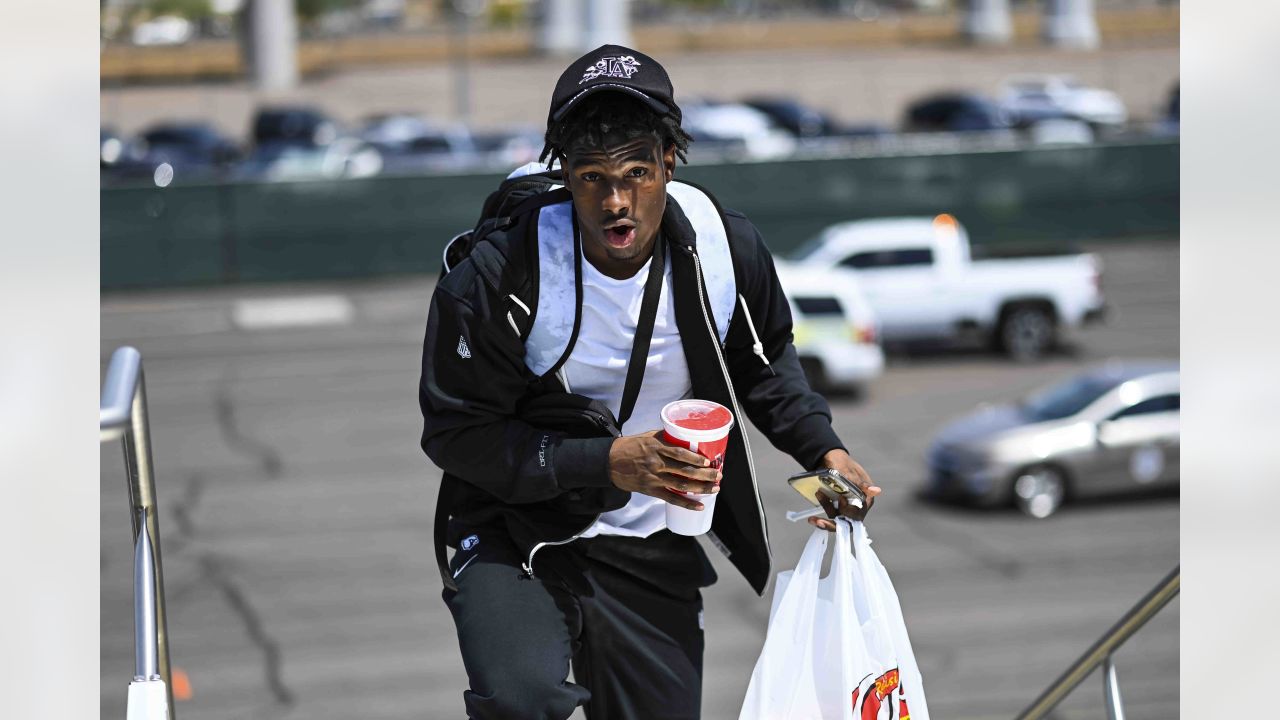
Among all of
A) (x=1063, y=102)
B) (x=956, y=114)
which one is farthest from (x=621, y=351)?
(x=1063, y=102)

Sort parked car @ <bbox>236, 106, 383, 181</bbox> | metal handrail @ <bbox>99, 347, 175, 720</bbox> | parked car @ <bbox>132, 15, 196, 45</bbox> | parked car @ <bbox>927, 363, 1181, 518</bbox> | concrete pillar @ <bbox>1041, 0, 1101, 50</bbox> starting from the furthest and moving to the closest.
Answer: concrete pillar @ <bbox>1041, 0, 1101, 50</bbox> → parked car @ <bbox>132, 15, 196, 45</bbox> → parked car @ <bbox>236, 106, 383, 181</bbox> → parked car @ <bbox>927, 363, 1181, 518</bbox> → metal handrail @ <bbox>99, 347, 175, 720</bbox>

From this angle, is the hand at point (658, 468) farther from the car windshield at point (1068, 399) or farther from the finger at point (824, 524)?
the car windshield at point (1068, 399)

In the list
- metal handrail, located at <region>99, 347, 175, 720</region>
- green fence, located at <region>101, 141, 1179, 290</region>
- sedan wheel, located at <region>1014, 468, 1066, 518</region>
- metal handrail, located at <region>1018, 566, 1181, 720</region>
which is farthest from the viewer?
green fence, located at <region>101, 141, 1179, 290</region>

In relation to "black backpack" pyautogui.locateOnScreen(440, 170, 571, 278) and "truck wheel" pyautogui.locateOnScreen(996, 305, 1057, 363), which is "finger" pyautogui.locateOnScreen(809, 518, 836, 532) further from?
"truck wheel" pyautogui.locateOnScreen(996, 305, 1057, 363)

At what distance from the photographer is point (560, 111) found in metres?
2.54

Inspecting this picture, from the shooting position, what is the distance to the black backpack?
2.77 metres

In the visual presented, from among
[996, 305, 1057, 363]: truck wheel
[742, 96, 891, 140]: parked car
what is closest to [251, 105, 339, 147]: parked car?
[742, 96, 891, 140]: parked car

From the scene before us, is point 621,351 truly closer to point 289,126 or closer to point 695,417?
point 695,417

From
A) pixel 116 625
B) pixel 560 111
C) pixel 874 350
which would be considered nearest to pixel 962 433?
pixel 874 350

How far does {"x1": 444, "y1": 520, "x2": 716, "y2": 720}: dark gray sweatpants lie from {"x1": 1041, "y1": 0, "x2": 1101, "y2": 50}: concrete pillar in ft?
154

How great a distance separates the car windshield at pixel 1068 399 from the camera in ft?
51.7

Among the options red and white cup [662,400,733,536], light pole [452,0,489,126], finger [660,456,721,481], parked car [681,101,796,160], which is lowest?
finger [660,456,721,481]

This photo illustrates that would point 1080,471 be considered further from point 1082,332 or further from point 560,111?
point 560,111
